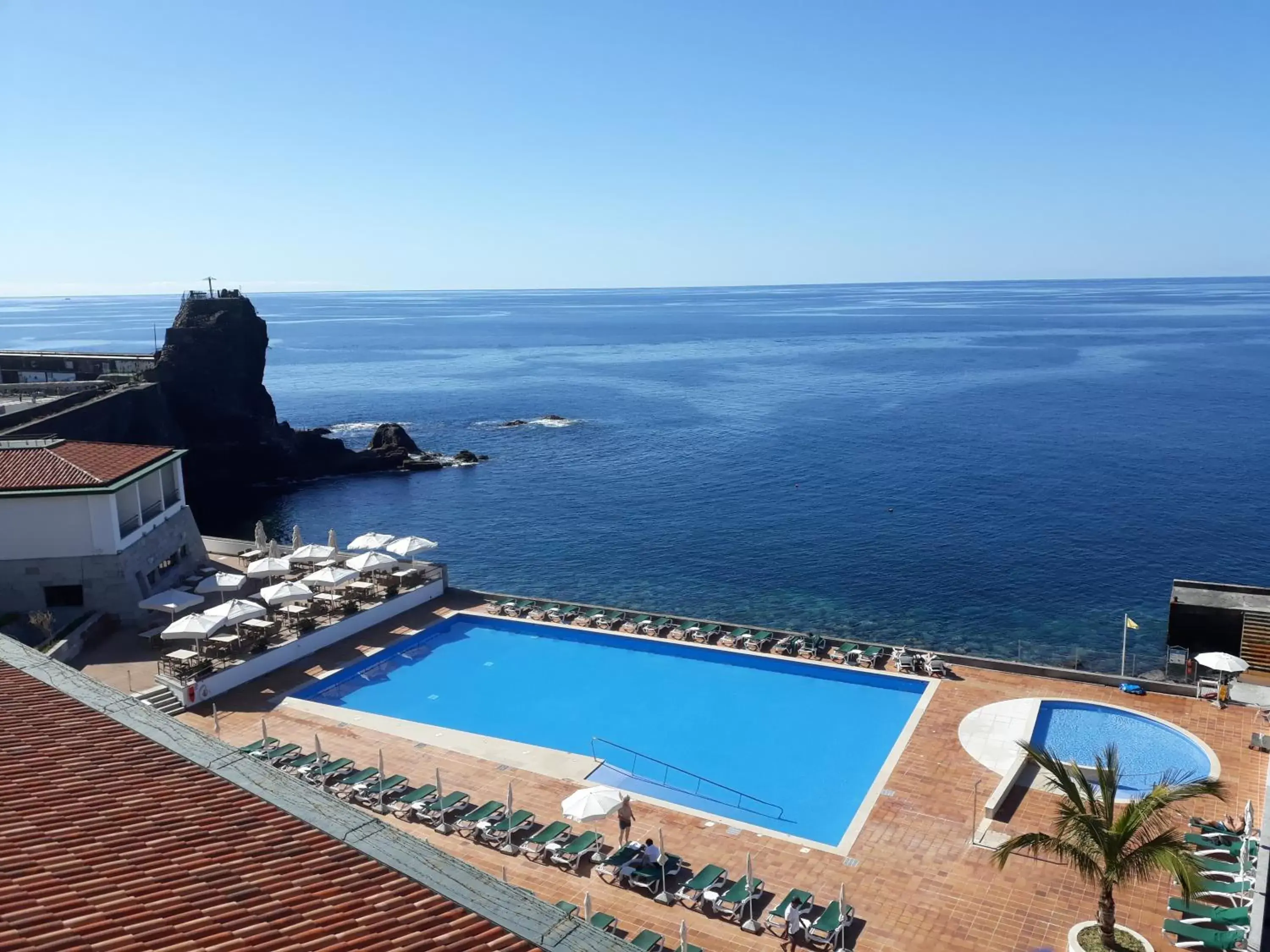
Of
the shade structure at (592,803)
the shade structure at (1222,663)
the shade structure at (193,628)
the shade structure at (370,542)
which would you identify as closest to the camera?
the shade structure at (592,803)

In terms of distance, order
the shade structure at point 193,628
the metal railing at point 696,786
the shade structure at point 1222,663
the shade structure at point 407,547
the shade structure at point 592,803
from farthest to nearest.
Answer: the shade structure at point 407,547
the shade structure at point 193,628
the shade structure at point 1222,663
the metal railing at point 696,786
the shade structure at point 592,803

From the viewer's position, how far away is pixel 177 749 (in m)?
10.5

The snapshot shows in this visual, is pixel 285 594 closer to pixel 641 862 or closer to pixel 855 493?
pixel 641 862

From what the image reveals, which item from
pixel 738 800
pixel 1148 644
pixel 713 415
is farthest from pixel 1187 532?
pixel 713 415

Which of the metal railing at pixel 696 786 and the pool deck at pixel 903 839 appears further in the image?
the metal railing at pixel 696 786

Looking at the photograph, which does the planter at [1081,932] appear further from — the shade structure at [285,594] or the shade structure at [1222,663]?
the shade structure at [285,594]

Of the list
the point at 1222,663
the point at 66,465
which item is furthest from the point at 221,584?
the point at 1222,663

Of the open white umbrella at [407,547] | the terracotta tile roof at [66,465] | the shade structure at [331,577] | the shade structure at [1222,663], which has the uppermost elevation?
the terracotta tile roof at [66,465]

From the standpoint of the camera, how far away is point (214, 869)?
7.52m

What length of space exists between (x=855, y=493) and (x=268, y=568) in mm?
38842

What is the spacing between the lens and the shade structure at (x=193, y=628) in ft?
82.8

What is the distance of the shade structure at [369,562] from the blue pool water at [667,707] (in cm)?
290

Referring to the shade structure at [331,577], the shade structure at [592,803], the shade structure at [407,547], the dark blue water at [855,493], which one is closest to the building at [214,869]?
the shade structure at [592,803]

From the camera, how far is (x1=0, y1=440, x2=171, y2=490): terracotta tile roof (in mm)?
27828
